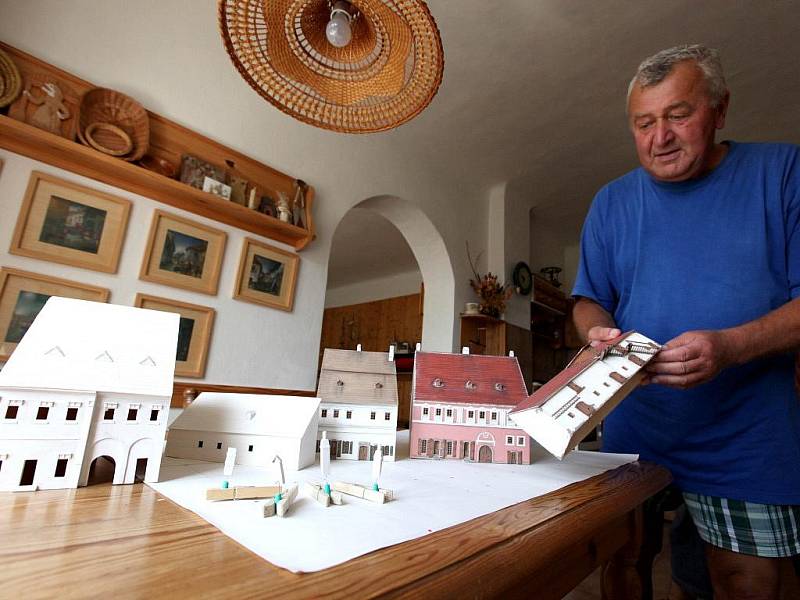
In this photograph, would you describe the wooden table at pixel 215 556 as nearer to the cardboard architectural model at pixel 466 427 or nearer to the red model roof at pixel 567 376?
the red model roof at pixel 567 376

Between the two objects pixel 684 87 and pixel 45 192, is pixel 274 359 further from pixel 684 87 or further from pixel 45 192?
pixel 684 87

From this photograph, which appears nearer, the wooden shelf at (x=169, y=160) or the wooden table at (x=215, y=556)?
the wooden table at (x=215, y=556)

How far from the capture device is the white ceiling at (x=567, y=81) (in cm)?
239

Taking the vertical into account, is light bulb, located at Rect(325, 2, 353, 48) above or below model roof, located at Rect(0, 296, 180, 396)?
above

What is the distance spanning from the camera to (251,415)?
783 mm

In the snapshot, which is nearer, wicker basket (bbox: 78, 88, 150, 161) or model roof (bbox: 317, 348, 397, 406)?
model roof (bbox: 317, 348, 397, 406)

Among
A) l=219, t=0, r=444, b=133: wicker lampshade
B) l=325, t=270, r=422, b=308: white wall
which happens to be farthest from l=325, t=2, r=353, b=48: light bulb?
l=325, t=270, r=422, b=308: white wall

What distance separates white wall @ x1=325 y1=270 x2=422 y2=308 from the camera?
7.29 m

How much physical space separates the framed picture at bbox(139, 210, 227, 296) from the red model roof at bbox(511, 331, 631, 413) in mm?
1869

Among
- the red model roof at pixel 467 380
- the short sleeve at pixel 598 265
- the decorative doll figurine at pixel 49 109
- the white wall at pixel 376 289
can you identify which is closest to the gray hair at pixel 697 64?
the short sleeve at pixel 598 265

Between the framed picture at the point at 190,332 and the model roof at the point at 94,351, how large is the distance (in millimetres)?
1413

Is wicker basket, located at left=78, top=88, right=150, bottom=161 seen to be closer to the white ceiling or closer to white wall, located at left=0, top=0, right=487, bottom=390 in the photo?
white wall, located at left=0, top=0, right=487, bottom=390

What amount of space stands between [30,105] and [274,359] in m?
1.51

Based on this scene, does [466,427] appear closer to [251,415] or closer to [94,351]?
[251,415]
